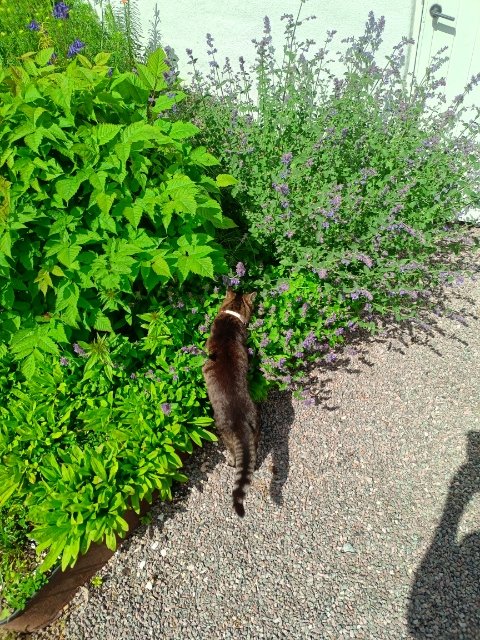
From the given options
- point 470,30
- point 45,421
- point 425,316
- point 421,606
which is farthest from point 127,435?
point 470,30

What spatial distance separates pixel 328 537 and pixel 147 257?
186 cm

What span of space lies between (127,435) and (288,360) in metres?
1.23

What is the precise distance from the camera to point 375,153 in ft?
11.8

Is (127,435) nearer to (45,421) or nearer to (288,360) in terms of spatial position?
(45,421)

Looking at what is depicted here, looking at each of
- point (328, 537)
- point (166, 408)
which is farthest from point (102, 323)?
point (328, 537)

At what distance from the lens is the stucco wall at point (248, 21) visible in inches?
167

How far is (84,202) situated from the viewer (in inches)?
110

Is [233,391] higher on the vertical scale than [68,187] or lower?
lower

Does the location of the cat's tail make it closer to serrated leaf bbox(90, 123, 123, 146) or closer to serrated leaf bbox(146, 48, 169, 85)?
serrated leaf bbox(90, 123, 123, 146)

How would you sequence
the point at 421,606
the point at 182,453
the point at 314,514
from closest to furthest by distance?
the point at 421,606
the point at 314,514
the point at 182,453

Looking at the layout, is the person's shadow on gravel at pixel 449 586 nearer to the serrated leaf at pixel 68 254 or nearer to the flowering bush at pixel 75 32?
the serrated leaf at pixel 68 254

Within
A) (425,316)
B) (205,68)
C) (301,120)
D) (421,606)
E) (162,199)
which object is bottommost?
Answer: (421,606)

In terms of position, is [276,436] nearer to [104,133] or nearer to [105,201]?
[105,201]

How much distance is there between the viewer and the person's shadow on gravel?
2.34 meters
